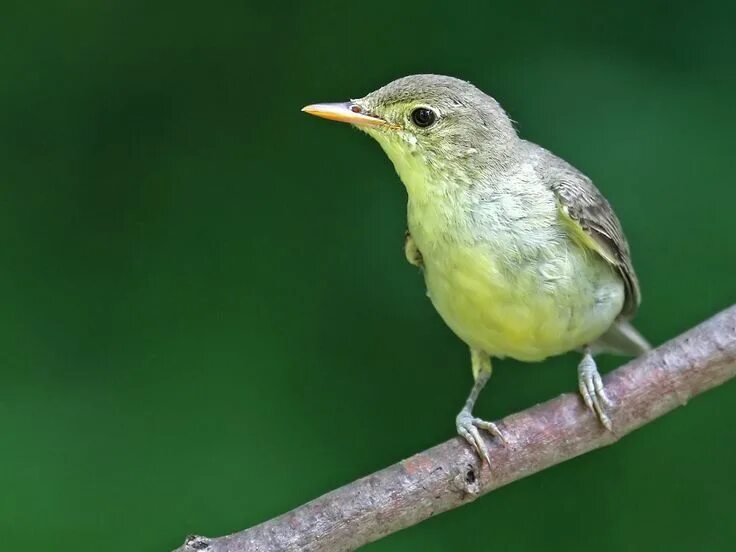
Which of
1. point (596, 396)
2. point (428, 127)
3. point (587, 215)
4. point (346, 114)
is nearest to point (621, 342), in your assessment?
point (596, 396)

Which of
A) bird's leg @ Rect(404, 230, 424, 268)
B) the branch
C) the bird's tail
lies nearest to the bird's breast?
bird's leg @ Rect(404, 230, 424, 268)

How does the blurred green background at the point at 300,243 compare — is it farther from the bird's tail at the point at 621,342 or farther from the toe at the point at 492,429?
the toe at the point at 492,429

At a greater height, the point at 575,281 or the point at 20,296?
the point at 20,296

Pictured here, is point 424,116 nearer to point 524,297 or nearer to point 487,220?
point 487,220

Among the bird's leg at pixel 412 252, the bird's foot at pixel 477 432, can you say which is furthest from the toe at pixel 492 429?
the bird's leg at pixel 412 252

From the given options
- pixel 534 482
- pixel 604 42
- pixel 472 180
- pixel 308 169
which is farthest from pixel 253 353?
pixel 604 42

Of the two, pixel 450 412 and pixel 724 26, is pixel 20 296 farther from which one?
pixel 724 26

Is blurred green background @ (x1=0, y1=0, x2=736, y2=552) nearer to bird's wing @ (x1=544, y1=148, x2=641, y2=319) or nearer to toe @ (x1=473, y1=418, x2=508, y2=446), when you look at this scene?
bird's wing @ (x1=544, y1=148, x2=641, y2=319)
